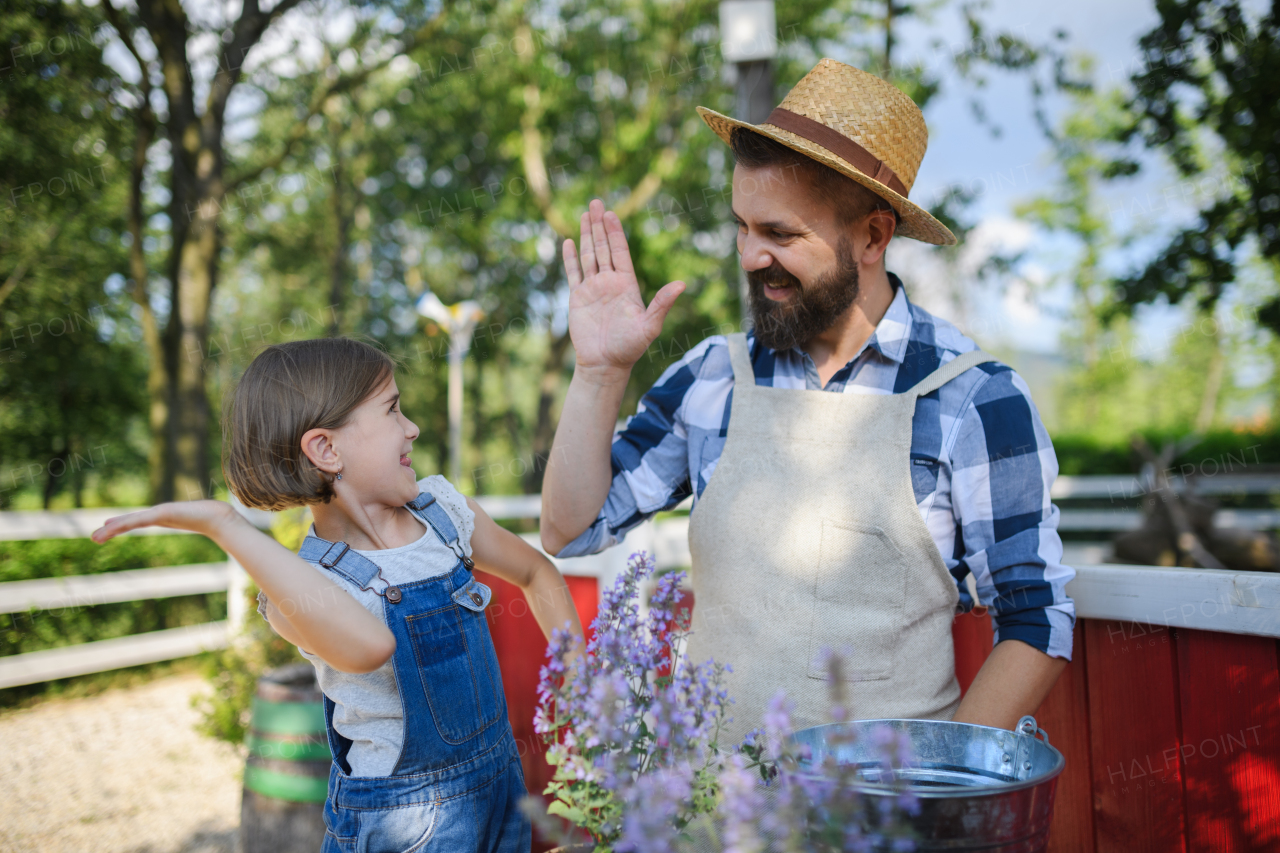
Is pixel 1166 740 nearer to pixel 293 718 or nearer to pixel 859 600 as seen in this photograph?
pixel 859 600

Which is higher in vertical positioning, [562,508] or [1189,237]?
[1189,237]

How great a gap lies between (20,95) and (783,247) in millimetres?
12141

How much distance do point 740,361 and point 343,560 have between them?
965mm

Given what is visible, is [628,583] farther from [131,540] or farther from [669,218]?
[669,218]

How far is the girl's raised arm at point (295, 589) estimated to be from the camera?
1201mm

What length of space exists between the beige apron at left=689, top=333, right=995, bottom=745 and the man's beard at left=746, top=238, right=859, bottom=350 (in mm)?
152

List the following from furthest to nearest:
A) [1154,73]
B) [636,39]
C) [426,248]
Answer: [426,248]
[636,39]
[1154,73]

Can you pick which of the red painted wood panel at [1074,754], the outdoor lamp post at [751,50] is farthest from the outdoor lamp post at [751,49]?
the red painted wood panel at [1074,754]

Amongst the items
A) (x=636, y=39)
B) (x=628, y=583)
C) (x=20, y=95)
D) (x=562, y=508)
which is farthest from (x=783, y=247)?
(x=636, y=39)

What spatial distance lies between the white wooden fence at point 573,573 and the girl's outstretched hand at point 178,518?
1179mm

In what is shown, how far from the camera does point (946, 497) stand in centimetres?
165

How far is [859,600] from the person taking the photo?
159 centimetres

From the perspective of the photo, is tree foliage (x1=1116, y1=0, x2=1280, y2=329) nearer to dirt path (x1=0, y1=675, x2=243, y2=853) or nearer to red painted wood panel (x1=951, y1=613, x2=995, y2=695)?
red painted wood panel (x1=951, y1=613, x2=995, y2=695)

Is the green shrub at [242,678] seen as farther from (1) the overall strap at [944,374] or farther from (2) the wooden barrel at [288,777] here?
(1) the overall strap at [944,374]
